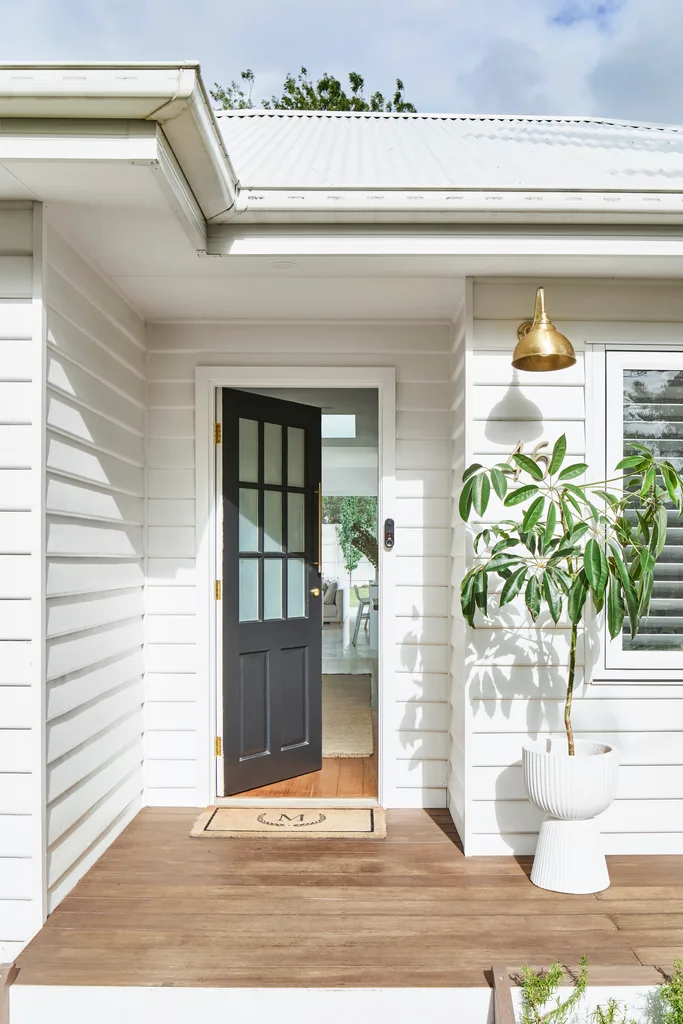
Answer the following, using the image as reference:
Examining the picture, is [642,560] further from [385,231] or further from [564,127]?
[564,127]

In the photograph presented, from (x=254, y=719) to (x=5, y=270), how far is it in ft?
7.47

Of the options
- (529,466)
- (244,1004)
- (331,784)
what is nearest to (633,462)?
(529,466)

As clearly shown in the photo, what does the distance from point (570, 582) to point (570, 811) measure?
802 mm

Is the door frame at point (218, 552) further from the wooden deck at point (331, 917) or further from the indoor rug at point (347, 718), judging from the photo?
the indoor rug at point (347, 718)

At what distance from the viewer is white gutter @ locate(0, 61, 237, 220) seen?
185 cm

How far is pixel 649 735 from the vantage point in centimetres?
291

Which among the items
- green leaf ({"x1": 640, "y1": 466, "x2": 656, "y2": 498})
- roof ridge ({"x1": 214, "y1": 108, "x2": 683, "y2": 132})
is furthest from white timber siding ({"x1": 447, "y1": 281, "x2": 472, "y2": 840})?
roof ridge ({"x1": 214, "y1": 108, "x2": 683, "y2": 132})

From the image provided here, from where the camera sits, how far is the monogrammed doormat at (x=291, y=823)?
309 cm

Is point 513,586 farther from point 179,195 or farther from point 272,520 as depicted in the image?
point 179,195

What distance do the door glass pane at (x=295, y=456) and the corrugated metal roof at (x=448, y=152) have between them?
134cm

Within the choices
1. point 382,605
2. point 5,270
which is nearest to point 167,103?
point 5,270

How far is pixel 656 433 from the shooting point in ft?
9.70

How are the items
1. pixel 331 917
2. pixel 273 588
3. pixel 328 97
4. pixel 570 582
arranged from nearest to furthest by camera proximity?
pixel 331 917, pixel 570 582, pixel 273 588, pixel 328 97

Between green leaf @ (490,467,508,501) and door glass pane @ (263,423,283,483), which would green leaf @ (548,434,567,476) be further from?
door glass pane @ (263,423,283,483)
